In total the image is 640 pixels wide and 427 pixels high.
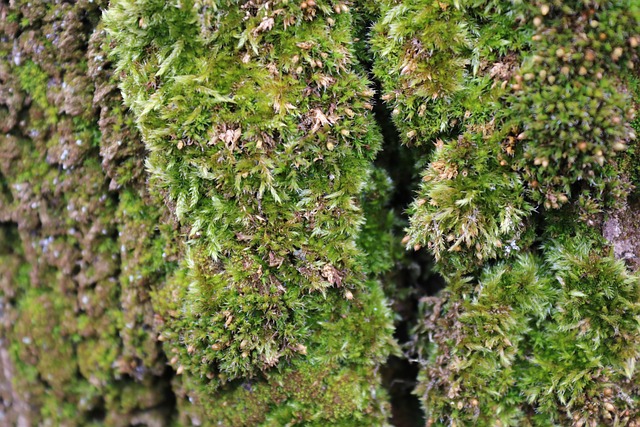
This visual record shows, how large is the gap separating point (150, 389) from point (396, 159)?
73.5 inches

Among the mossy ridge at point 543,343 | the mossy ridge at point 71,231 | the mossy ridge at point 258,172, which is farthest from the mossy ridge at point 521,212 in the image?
the mossy ridge at point 71,231

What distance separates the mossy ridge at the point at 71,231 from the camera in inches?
93.6

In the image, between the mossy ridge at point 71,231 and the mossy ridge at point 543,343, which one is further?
the mossy ridge at point 71,231

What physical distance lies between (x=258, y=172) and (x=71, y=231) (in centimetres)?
127

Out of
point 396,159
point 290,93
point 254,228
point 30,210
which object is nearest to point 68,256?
point 30,210

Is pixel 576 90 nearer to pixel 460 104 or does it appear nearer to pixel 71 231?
pixel 460 104

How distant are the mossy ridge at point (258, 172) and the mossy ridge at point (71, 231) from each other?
0.97 feet

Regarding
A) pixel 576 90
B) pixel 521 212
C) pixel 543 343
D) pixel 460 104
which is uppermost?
pixel 576 90

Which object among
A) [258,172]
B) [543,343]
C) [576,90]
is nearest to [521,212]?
[576,90]

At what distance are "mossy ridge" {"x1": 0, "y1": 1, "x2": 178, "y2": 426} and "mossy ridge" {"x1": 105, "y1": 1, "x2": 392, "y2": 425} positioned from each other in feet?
0.97

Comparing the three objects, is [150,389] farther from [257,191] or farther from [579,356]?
[579,356]

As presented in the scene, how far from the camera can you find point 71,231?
261 cm

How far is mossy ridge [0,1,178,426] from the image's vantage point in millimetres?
2377

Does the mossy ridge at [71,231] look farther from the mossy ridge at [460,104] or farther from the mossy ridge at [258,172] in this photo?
the mossy ridge at [460,104]
